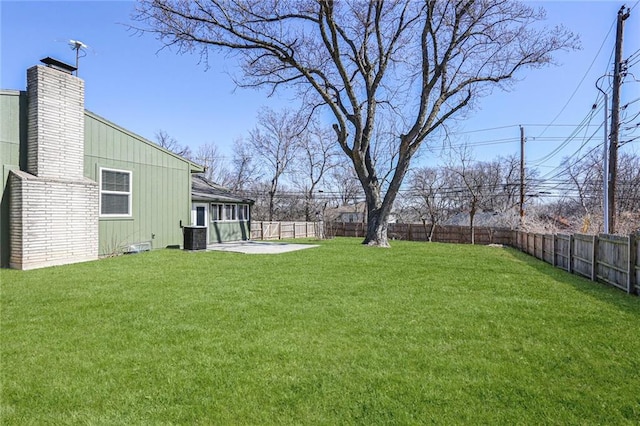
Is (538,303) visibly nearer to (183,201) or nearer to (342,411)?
(342,411)

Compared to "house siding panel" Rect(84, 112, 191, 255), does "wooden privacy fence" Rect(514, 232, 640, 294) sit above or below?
below

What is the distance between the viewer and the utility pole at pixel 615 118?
35.9ft

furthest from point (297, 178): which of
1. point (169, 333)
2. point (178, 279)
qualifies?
point (169, 333)

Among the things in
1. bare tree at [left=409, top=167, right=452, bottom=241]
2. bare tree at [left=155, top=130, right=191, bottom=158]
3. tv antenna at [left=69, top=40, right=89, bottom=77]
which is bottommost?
bare tree at [left=409, top=167, right=452, bottom=241]

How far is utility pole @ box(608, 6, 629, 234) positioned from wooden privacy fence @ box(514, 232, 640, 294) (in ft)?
6.24

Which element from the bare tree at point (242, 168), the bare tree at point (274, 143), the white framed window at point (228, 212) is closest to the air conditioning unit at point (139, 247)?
the white framed window at point (228, 212)

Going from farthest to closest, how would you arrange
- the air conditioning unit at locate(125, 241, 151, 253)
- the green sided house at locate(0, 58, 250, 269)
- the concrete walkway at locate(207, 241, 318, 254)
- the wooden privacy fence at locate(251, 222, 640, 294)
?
the concrete walkway at locate(207, 241, 318, 254) → the air conditioning unit at locate(125, 241, 151, 253) → the green sided house at locate(0, 58, 250, 269) → the wooden privacy fence at locate(251, 222, 640, 294)

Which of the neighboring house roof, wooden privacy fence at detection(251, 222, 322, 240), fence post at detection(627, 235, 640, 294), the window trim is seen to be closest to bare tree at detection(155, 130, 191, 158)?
wooden privacy fence at detection(251, 222, 322, 240)

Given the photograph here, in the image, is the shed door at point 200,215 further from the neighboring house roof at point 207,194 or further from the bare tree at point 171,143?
the bare tree at point 171,143

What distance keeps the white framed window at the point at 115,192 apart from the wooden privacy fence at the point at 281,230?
1090cm

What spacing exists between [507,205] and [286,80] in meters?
25.9

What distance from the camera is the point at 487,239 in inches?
914

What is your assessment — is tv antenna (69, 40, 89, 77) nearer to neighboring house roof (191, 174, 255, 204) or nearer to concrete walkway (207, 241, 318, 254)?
neighboring house roof (191, 174, 255, 204)

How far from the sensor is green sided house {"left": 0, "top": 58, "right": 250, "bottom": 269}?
751 centimetres
